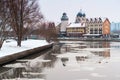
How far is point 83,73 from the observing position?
72.2 feet

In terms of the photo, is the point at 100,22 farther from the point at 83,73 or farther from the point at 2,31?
the point at 83,73

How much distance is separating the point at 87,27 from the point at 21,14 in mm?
128443

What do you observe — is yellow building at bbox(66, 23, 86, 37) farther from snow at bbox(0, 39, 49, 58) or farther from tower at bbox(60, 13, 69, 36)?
snow at bbox(0, 39, 49, 58)

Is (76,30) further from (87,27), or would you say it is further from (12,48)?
(12,48)

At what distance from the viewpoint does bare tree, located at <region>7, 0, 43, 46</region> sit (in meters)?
42.3

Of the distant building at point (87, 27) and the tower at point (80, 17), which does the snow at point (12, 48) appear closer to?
the distant building at point (87, 27)

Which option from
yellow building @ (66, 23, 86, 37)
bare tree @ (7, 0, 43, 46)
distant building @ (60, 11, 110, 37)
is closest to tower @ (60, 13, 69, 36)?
Answer: distant building @ (60, 11, 110, 37)

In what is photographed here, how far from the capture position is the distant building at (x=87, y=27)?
16875 cm

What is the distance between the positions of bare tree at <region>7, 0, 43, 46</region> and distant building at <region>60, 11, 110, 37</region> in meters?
117

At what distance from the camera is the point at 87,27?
17262 centimetres

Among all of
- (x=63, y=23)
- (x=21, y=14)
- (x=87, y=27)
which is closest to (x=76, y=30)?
(x=87, y=27)

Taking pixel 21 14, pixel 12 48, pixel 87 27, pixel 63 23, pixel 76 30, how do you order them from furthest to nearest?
pixel 63 23
pixel 76 30
pixel 87 27
pixel 21 14
pixel 12 48

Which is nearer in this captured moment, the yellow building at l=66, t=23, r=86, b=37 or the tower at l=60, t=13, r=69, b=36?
the yellow building at l=66, t=23, r=86, b=37

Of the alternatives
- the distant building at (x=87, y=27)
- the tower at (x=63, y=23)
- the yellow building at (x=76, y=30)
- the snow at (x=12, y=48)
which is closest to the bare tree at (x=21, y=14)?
the snow at (x=12, y=48)
